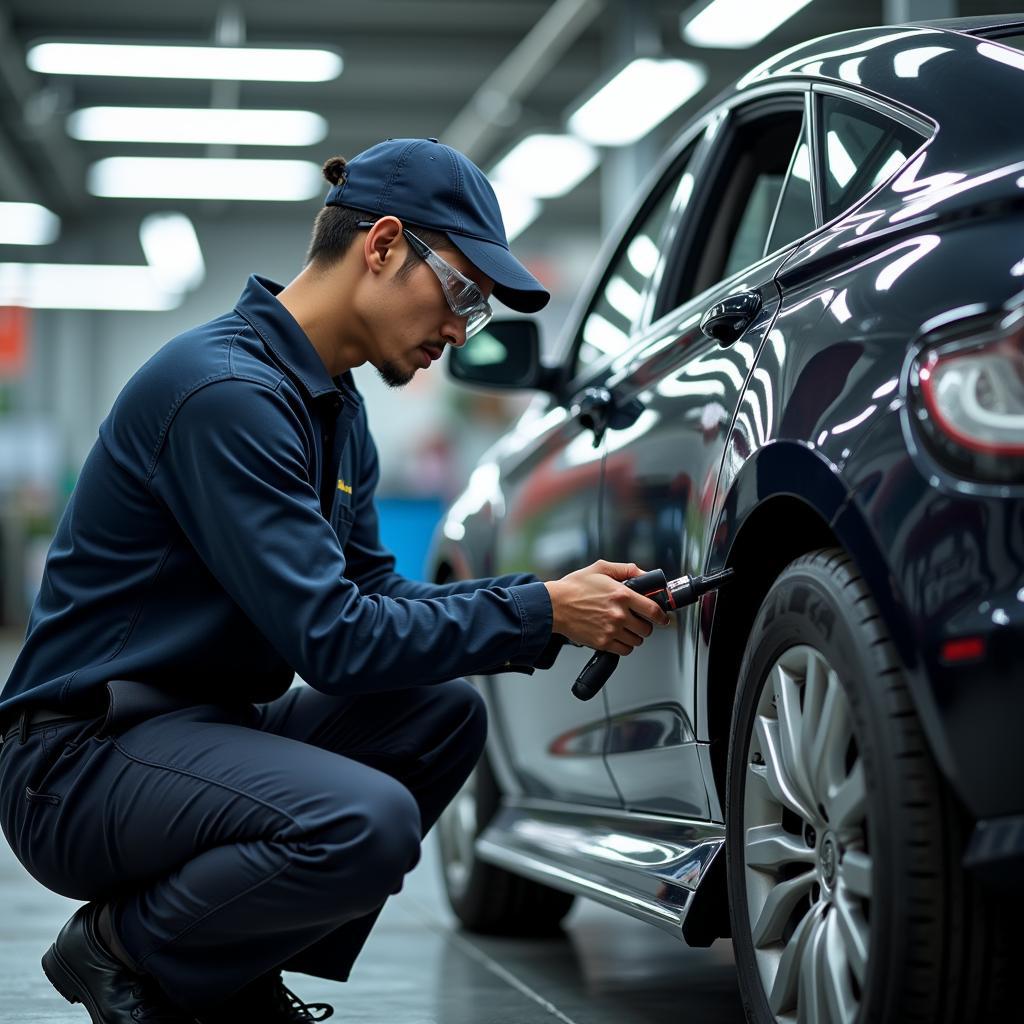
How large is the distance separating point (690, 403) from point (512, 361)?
109cm

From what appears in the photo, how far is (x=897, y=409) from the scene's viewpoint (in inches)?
62.0

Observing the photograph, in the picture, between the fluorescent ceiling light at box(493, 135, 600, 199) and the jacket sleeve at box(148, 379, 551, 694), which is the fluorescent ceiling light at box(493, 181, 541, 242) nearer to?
the fluorescent ceiling light at box(493, 135, 600, 199)

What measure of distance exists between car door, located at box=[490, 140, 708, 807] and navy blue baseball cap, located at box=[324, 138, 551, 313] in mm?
528

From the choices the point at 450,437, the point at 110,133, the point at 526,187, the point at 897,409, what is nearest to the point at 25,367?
the point at 450,437

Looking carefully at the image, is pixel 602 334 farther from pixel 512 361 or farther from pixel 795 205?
pixel 795 205

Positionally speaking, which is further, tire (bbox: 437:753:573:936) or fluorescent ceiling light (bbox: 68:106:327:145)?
fluorescent ceiling light (bbox: 68:106:327:145)

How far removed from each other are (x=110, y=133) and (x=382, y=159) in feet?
35.5

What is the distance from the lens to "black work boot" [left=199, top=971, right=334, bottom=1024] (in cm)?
232

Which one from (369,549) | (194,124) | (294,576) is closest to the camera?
(294,576)

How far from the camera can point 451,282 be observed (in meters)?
2.28

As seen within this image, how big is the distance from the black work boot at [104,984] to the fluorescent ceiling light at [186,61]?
8.27 metres

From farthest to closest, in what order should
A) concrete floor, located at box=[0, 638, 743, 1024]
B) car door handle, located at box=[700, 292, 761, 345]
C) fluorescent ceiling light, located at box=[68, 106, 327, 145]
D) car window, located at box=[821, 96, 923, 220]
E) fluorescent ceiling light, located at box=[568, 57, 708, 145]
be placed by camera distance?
1. fluorescent ceiling light, located at box=[68, 106, 327, 145]
2. fluorescent ceiling light, located at box=[568, 57, 708, 145]
3. concrete floor, located at box=[0, 638, 743, 1024]
4. car door handle, located at box=[700, 292, 761, 345]
5. car window, located at box=[821, 96, 923, 220]

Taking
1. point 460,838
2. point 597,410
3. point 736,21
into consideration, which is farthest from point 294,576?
point 736,21

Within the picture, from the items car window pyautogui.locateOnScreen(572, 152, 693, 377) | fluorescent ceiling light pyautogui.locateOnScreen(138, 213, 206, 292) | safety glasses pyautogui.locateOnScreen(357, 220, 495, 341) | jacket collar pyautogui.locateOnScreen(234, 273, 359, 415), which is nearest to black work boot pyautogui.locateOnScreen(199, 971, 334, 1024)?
jacket collar pyautogui.locateOnScreen(234, 273, 359, 415)
